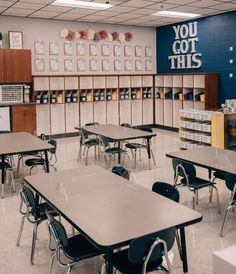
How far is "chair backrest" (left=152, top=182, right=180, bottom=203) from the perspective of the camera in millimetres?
3357

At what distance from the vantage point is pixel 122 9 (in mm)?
9117

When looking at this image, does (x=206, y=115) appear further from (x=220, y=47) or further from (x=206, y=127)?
(x=220, y=47)

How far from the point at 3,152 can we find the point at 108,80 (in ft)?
21.0

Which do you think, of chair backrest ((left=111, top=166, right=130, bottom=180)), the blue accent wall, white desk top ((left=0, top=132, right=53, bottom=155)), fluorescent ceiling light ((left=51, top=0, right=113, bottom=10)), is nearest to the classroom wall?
fluorescent ceiling light ((left=51, top=0, right=113, bottom=10))

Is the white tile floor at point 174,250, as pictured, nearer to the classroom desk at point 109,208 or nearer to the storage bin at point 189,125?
the classroom desk at point 109,208

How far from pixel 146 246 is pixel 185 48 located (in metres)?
9.42

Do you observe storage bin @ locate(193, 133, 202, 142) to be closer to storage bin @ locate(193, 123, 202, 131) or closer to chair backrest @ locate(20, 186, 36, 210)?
storage bin @ locate(193, 123, 202, 131)

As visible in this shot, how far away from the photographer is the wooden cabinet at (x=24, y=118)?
9.48 meters

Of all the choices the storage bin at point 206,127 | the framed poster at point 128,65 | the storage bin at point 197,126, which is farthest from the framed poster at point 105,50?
the storage bin at point 206,127

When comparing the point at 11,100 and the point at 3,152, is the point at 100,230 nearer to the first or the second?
the point at 3,152

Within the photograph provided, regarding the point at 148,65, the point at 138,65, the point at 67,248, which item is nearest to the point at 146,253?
the point at 67,248

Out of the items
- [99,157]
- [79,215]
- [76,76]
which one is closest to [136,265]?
[79,215]

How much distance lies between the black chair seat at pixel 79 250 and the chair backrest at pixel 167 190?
90 centimetres

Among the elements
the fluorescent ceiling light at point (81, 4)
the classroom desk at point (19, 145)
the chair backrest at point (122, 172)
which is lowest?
the chair backrest at point (122, 172)
